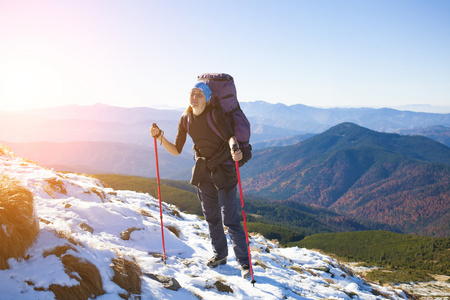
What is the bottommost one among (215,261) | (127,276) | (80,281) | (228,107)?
(215,261)

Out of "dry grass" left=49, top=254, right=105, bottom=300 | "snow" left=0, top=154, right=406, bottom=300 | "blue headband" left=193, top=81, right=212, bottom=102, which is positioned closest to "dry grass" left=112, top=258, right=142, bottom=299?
"snow" left=0, top=154, right=406, bottom=300

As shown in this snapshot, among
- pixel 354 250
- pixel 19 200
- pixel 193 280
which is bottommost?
pixel 354 250

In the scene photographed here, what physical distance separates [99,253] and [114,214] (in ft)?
13.4

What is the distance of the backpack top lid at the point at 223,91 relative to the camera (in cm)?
641

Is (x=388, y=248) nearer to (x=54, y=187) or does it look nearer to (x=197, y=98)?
(x=54, y=187)

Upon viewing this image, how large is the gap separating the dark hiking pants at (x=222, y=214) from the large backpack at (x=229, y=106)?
1.02 meters

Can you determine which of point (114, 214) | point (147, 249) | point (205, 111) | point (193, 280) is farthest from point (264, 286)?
point (114, 214)

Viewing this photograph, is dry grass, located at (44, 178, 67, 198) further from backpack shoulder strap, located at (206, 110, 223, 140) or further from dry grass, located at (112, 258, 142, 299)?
backpack shoulder strap, located at (206, 110, 223, 140)

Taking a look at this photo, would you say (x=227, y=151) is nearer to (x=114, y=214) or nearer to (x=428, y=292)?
(x=114, y=214)

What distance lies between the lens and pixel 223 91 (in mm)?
6461

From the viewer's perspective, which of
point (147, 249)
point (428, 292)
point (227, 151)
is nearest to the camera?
point (227, 151)

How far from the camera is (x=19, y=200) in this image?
3.78 m

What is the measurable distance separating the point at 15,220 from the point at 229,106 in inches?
185

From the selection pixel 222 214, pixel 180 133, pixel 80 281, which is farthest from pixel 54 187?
pixel 80 281
